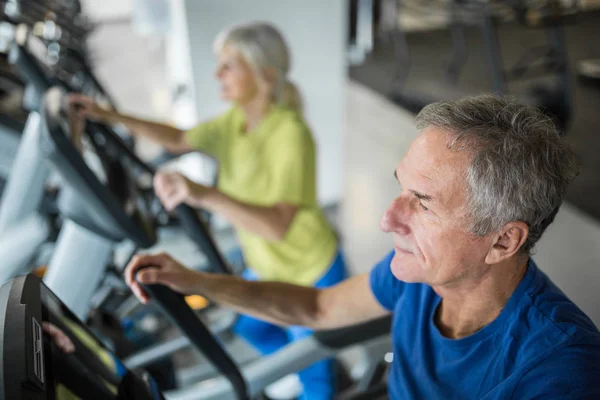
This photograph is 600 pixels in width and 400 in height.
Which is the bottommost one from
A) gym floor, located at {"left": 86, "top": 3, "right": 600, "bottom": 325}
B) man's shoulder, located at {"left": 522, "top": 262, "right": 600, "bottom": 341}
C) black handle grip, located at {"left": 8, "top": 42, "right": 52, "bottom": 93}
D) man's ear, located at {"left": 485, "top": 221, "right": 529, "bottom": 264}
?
gym floor, located at {"left": 86, "top": 3, "right": 600, "bottom": 325}

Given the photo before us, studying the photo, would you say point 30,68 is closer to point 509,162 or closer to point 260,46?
point 260,46

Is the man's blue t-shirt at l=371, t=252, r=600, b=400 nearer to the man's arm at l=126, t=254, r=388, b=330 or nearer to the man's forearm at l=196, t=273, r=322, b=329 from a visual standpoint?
the man's arm at l=126, t=254, r=388, b=330

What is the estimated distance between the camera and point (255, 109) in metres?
2.12

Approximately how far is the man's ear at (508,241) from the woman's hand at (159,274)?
660mm

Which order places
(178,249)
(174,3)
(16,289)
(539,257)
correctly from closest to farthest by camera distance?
(16,289), (539,257), (178,249), (174,3)

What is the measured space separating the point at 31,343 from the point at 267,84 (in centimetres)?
137

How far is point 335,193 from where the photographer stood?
13.6 ft

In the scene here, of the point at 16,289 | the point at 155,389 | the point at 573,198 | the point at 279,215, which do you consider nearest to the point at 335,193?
the point at 573,198

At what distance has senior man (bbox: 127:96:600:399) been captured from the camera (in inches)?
36.3

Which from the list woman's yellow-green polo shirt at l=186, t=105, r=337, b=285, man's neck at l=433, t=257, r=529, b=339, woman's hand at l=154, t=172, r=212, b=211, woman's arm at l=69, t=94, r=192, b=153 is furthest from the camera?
woman's arm at l=69, t=94, r=192, b=153

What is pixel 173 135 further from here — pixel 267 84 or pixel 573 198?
pixel 573 198

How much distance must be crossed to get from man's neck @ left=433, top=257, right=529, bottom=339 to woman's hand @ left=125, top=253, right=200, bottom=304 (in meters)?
0.55

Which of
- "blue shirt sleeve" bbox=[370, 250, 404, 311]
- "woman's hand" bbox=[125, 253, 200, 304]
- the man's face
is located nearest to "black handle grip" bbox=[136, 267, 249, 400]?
"woman's hand" bbox=[125, 253, 200, 304]

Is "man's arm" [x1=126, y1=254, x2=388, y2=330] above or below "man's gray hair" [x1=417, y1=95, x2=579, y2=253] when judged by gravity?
below
